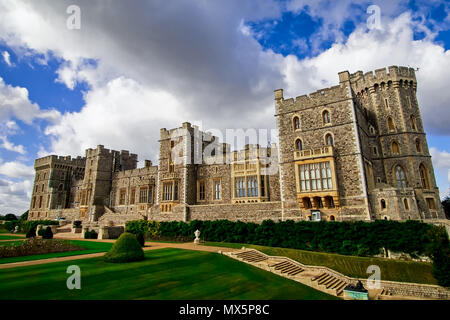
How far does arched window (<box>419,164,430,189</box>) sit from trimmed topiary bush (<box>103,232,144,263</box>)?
2782cm

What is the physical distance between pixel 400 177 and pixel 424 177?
7.45 feet

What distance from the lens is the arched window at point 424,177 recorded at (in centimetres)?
2555

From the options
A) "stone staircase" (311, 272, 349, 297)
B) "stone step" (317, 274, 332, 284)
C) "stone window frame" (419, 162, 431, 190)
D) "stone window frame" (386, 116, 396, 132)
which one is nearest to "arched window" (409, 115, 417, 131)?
"stone window frame" (386, 116, 396, 132)

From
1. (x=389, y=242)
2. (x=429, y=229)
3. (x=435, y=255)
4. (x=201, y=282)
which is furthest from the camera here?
(x=389, y=242)

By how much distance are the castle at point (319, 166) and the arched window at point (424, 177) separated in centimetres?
10

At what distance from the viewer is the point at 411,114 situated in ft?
89.1

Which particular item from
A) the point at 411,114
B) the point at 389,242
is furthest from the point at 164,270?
the point at 411,114

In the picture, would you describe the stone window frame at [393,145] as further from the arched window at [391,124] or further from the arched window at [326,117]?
the arched window at [326,117]

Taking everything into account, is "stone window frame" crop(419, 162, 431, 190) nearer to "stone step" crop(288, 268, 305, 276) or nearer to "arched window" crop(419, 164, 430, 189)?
"arched window" crop(419, 164, 430, 189)

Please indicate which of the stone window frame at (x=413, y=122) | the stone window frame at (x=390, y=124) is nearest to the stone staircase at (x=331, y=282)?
the stone window frame at (x=390, y=124)

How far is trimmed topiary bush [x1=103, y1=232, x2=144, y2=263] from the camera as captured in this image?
1375 cm

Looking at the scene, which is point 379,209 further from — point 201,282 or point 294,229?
point 201,282

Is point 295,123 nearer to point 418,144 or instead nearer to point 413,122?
point 413,122

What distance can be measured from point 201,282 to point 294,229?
12.0 metres
